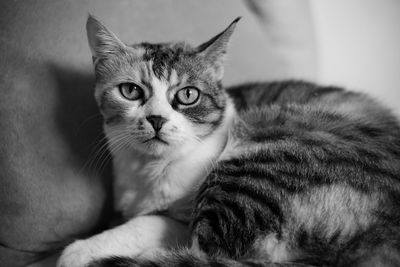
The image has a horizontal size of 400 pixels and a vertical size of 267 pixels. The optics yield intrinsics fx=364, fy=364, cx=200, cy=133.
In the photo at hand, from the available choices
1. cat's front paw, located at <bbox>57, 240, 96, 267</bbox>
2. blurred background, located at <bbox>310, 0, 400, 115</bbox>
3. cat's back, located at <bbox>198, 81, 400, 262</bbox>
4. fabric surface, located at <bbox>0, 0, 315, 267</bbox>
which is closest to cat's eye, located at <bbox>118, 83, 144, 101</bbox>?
fabric surface, located at <bbox>0, 0, 315, 267</bbox>

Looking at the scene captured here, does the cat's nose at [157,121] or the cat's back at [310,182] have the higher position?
the cat's nose at [157,121]

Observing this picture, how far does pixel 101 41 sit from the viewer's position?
54.2 inches

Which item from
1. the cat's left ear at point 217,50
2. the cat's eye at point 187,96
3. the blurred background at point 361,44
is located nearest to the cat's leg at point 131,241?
the cat's eye at point 187,96

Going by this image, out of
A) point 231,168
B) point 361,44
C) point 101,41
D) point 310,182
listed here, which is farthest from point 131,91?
point 361,44

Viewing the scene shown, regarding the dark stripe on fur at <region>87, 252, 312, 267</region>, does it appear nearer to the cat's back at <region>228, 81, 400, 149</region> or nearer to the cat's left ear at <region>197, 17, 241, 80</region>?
the cat's back at <region>228, 81, 400, 149</region>

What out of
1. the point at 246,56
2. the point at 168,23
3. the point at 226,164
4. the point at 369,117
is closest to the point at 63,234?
the point at 226,164

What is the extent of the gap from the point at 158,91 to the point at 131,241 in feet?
1.72

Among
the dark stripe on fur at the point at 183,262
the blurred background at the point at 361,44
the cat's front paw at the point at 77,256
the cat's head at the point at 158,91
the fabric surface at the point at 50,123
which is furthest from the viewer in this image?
the blurred background at the point at 361,44

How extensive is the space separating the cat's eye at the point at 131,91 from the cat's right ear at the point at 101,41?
0.15 m

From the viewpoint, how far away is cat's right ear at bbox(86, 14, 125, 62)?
1.33m

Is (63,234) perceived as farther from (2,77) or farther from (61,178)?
(2,77)

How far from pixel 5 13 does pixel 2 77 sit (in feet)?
0.78

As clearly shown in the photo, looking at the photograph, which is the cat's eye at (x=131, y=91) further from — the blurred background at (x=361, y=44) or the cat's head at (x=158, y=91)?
the blurred background at (x=361, y=44)

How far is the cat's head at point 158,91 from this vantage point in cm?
125
